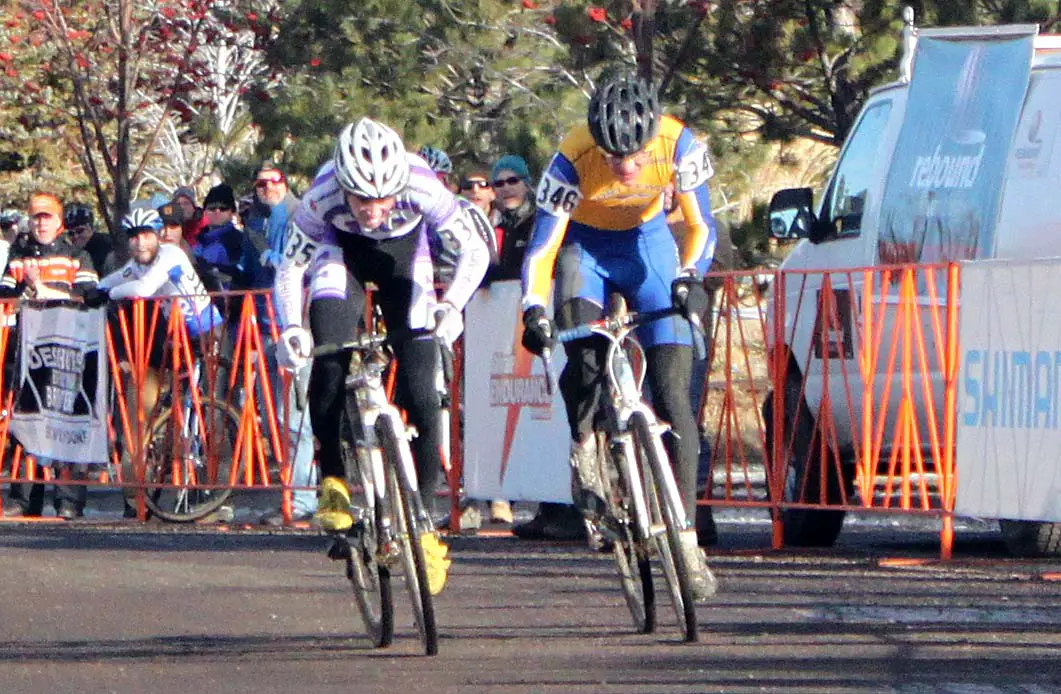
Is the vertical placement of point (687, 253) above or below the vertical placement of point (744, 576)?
above

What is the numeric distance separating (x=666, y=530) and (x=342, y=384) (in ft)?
3.84

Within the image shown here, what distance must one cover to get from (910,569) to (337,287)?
3243 mm

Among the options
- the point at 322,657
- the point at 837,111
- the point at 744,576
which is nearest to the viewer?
the point at 322,657

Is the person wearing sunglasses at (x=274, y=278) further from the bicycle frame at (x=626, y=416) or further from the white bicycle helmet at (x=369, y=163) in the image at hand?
the white bicycle helmet at (x=369, y=163)

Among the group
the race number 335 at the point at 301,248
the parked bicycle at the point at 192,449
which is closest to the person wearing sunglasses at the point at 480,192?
the parked bicycle at the point at 192,449

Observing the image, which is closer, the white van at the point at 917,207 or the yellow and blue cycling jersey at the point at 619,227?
the yellow and blue cycling jersey at the point at 619,227

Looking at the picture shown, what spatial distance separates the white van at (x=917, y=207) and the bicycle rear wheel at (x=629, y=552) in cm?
286

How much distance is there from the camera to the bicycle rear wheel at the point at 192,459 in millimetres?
13188

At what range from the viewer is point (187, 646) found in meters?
7.48

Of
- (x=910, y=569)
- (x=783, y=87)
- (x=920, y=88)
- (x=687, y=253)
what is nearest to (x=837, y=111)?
(x=783, y=87)

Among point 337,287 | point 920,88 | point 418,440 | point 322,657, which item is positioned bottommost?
point 322,657

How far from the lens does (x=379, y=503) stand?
7270mm

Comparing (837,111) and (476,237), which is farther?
(837,111)

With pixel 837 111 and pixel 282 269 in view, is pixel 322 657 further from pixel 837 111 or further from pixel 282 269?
pixel 837 111
